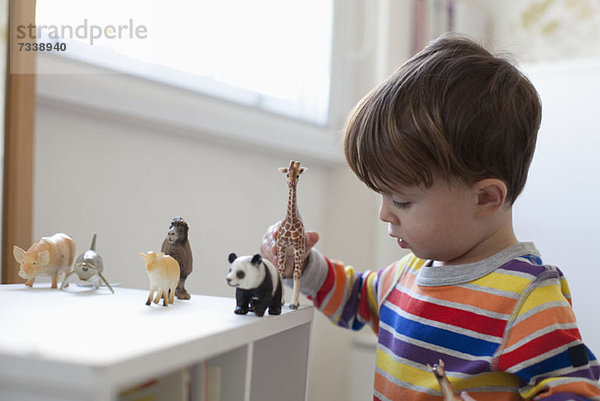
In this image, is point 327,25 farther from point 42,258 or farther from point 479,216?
point 42,258

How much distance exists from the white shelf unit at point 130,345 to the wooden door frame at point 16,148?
0.10 m

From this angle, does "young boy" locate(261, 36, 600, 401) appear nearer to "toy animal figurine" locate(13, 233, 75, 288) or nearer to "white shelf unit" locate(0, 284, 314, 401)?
"white shelf unit" locate(0, 284, 314, 401)

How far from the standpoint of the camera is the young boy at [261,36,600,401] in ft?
2.33

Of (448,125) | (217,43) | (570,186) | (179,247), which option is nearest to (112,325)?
(179,247)

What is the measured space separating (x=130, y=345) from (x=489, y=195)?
0.51 metres

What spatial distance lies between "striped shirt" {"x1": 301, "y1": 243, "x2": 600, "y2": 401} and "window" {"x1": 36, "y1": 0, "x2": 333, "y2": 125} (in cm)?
62

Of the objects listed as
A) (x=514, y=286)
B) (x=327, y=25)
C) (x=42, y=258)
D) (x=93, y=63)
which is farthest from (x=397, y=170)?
(x=327, y=25)

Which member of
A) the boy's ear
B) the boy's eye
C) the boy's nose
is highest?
the boy's ear

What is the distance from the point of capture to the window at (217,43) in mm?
1014

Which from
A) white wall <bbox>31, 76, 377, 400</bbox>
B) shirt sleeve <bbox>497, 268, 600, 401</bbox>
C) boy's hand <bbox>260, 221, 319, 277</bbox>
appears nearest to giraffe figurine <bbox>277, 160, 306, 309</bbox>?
boy's hand <bbox>260, 221, 319, 277</bbox>

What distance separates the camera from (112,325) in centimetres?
52

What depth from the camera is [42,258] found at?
73 cm

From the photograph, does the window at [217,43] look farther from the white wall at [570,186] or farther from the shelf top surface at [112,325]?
the white wall at [570,186]

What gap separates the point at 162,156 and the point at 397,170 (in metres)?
0.53
